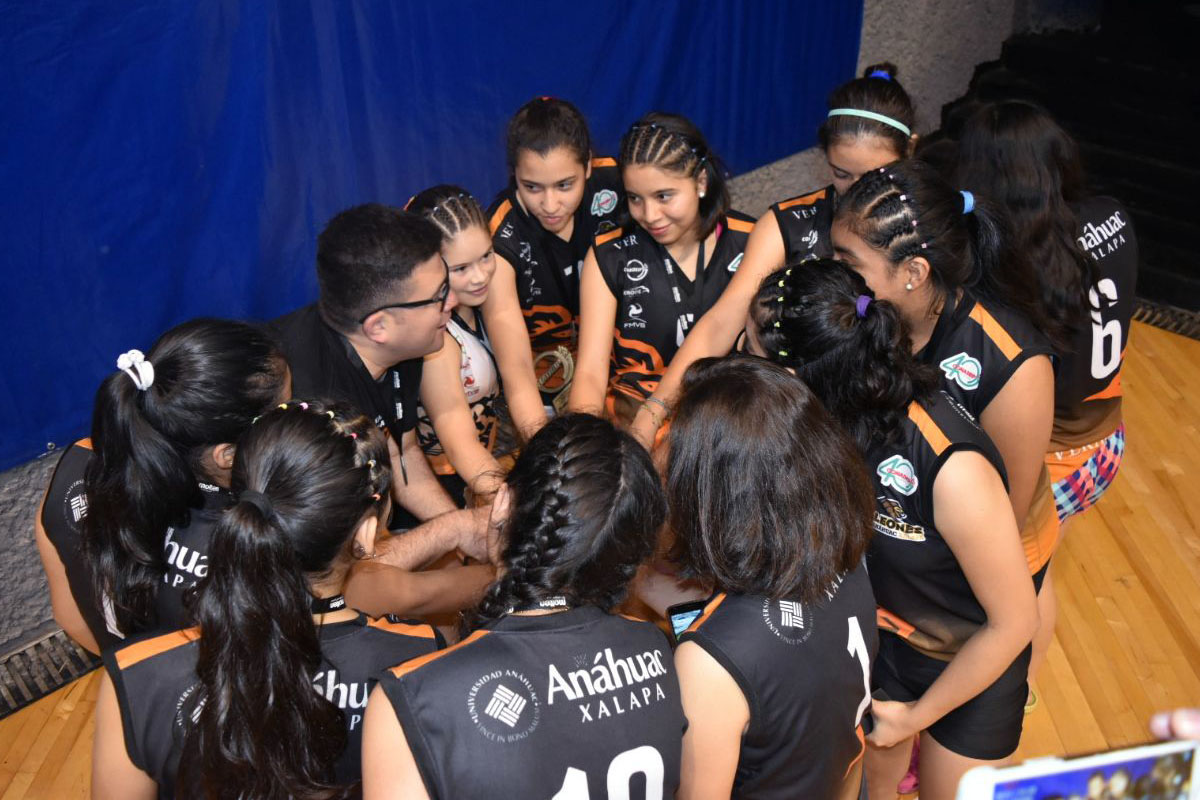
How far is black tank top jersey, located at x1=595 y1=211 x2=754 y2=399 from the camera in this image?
113 inches

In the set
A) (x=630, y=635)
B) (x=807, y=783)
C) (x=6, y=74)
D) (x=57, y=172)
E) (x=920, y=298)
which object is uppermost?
(x=6, y=74)

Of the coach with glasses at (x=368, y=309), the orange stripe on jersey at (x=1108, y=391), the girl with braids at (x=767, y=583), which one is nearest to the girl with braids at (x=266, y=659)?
the girl with braids at (x=767, y=583)

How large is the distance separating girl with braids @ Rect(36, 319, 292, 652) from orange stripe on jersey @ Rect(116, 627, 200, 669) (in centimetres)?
17

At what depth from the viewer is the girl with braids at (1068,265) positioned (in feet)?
7.70

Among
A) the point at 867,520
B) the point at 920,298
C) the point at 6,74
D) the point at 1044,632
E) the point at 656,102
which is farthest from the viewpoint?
the point at 656,102

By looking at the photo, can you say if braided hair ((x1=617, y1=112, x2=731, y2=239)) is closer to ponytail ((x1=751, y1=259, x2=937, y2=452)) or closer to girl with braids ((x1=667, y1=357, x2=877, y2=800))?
ponytail ((x1=751, y1=259, x2=937, y2=452))

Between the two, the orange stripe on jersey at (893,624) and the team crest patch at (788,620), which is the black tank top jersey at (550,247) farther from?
the team crest patch at (788,620)

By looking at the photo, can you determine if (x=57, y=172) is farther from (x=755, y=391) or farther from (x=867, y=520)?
(x=867, y=520)

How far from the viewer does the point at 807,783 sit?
156 centimetres

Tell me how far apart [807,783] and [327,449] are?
0.92m

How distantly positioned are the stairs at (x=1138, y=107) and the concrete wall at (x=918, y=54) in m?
0.13

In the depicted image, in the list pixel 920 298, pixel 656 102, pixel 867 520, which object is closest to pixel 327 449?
pixel 867 520

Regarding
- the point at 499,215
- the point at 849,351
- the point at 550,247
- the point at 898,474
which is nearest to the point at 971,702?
the point at 898,474

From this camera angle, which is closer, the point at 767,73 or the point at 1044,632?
the point at 1044,632
